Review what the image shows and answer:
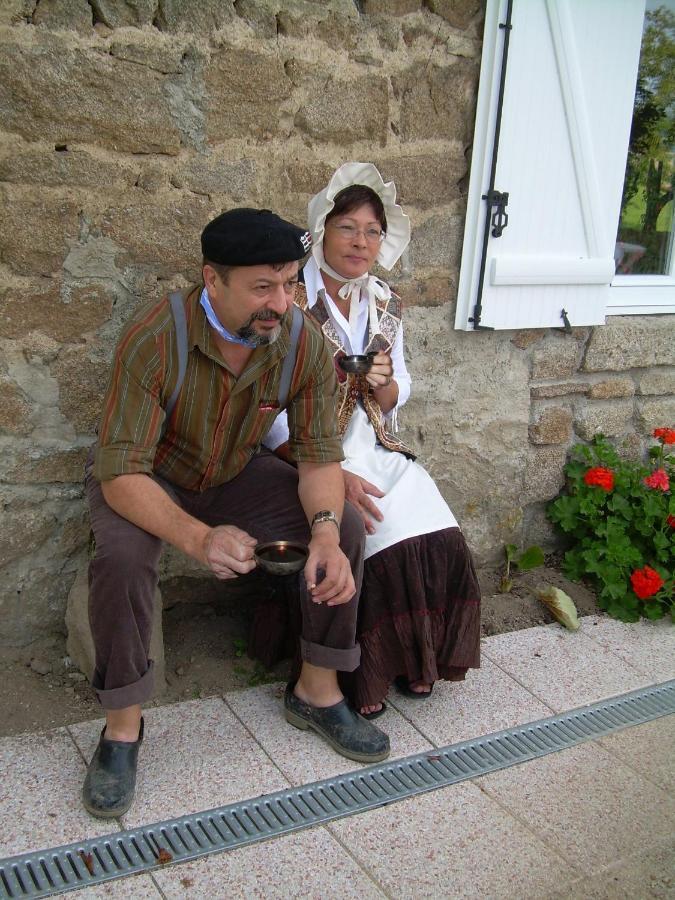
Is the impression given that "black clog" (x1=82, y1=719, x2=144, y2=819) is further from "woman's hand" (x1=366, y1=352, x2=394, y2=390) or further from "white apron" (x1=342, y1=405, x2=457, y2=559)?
→ "woman's hand" (x1=366, y1=352, x2=394, y2=390)

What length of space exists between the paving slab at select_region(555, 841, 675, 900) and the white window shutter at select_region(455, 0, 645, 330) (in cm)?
200

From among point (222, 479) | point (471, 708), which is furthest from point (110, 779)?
point (471, 708)

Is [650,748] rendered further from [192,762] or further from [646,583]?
[192,762]

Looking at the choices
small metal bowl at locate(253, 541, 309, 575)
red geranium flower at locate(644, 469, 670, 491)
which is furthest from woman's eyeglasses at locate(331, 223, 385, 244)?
red geranium flower at locate(644, 469, 670, 491)

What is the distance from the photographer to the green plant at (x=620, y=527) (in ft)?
12.0

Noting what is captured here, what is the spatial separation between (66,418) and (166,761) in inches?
44.3

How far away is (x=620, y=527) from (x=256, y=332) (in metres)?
2.08

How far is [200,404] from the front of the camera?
2480mm

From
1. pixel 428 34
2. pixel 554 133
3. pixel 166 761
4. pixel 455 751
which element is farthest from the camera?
pixel 554 133

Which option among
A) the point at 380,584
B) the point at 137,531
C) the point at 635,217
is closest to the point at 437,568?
the point at 380,584

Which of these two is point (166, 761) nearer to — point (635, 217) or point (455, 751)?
point (455, 751)

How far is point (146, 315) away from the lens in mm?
2406

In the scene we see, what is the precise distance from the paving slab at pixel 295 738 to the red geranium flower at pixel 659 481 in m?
1.64

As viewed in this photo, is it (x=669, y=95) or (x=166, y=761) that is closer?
(x=166, y=761)
